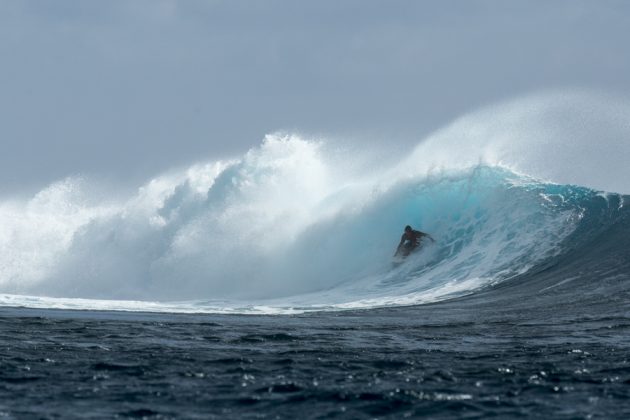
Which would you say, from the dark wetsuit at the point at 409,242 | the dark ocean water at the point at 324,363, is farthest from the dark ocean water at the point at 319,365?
the dark wetsuit at the point at 409,242

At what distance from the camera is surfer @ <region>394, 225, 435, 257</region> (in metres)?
30.3

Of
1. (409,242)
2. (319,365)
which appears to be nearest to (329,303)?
(409,242)

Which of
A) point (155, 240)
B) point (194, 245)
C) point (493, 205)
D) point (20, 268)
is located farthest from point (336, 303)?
point (20, 268)

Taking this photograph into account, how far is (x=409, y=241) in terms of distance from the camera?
30562 mm

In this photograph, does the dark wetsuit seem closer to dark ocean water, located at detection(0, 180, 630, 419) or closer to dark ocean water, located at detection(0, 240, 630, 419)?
dark ocean water, located at detection(0, 180, 630, 419)

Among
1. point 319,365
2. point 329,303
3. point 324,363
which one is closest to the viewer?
point 319,365

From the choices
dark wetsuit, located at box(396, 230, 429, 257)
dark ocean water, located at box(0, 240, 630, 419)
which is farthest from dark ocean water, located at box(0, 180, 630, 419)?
dark wetsuit, located at box(396, 230, 429, 257)

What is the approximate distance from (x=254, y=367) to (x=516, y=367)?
3185mm

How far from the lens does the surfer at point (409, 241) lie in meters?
30.3

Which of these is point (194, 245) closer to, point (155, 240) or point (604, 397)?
point (155, 240)

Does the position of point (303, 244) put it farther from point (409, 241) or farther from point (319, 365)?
point (319, 365)

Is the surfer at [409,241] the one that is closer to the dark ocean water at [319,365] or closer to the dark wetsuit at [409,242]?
the dark wetsuit at [409,242]

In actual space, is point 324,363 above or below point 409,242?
below

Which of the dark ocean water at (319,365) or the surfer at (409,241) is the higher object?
the surfer at (409,241)
